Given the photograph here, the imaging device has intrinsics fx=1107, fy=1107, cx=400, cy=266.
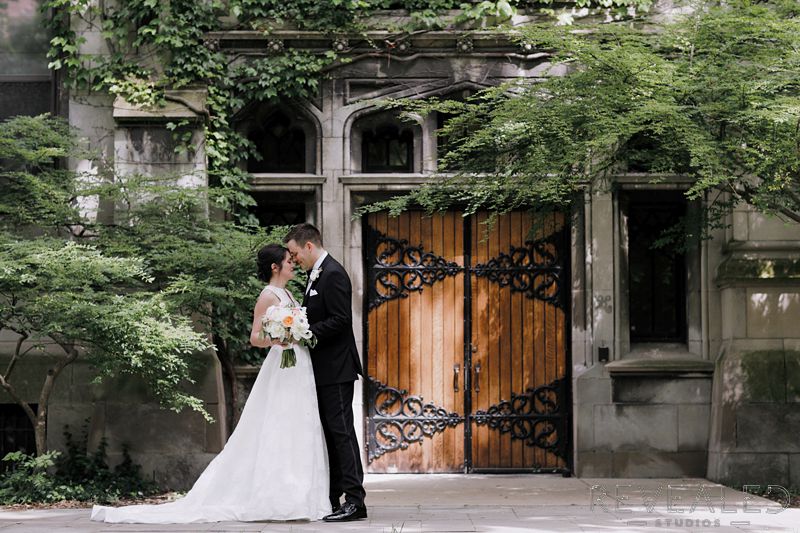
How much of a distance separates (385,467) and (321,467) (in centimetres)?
451

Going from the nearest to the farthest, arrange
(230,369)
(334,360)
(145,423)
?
(334,360), (145,423), (230,369)

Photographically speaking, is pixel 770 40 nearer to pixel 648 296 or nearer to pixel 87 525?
pixel 648 296

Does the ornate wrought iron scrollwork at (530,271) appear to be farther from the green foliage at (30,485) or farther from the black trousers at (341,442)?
the green foliage at (30,485)

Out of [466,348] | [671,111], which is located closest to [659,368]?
[466,348]

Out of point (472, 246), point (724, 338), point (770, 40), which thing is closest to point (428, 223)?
point (472, 246)

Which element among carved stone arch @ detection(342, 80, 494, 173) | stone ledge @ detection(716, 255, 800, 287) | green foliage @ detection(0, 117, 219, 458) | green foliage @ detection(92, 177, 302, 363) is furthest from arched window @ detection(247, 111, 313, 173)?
stone ledge @ detection(716, 255, 800, 287)

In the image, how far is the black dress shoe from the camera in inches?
318

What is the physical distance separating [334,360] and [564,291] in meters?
5.09

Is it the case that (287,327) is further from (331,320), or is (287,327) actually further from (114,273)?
(114,273)

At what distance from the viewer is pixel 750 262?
473 inches

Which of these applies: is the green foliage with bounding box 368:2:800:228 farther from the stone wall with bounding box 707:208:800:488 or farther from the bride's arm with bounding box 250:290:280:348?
the bride's arm with bounding box 250:290:280:348

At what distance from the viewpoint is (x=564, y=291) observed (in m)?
12.8

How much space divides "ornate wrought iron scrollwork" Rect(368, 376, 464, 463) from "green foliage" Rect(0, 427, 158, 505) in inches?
109

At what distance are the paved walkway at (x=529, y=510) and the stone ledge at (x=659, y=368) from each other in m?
1.17
